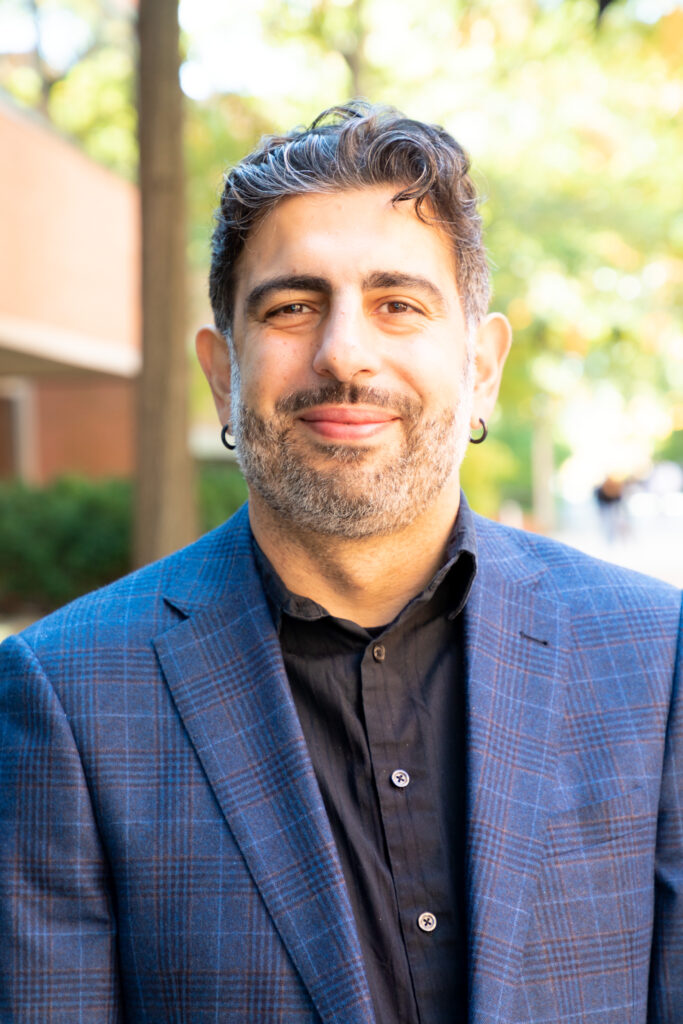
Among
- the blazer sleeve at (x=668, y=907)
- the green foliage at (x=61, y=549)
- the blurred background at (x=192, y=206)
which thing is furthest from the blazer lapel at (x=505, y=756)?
the green foliage at (x=61, y=549)

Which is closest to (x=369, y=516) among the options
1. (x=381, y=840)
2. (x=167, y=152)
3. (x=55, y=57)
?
(x=381, y=840)

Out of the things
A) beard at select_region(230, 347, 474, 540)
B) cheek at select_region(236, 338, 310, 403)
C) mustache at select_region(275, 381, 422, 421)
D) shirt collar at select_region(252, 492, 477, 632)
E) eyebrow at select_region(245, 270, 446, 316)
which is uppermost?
eyebrow at select_region(245, 270, 446, 316)

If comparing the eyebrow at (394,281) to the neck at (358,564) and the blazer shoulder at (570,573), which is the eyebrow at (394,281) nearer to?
the neck at (358,564)

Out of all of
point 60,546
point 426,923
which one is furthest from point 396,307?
point 60,546

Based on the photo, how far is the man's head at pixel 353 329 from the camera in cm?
228

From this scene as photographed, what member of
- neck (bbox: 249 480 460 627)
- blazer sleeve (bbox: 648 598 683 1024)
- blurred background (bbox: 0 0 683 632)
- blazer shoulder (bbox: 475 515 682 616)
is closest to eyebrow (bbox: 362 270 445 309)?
neck (bbox: 249 480 460 627)

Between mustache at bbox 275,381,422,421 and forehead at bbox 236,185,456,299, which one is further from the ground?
forehead at bbox 236,185,456,299

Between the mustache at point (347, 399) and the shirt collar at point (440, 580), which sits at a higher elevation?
the mustache at point (347, 399)

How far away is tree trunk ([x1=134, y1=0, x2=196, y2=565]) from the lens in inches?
340

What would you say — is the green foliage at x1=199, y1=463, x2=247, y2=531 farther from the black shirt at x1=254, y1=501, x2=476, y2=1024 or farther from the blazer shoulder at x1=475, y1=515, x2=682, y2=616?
the black shirt at x1=254, y1=501, x2=476, y2=1024

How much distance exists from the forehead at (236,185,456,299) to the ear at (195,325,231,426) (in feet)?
0.84

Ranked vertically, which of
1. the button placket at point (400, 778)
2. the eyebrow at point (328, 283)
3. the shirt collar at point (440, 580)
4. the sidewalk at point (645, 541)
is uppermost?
the eyebrow at point (328, 283)

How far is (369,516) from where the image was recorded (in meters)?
2.28

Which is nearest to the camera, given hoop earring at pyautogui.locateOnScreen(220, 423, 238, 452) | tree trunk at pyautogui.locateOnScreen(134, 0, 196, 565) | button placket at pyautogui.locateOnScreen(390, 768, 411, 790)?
button placket at pyautogui.locateOnScreen(390, 768, 411, 790)
